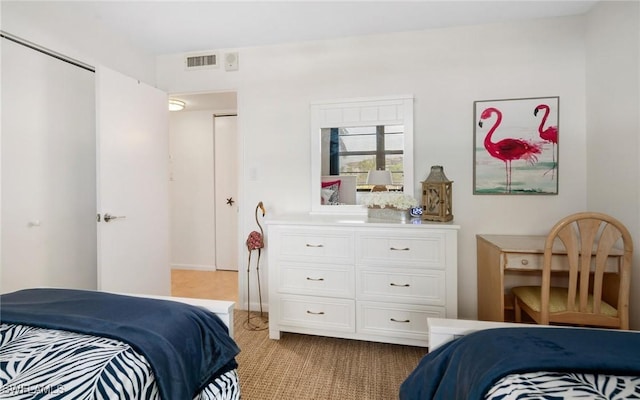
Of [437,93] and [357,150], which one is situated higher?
[437,93]

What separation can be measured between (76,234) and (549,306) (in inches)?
127

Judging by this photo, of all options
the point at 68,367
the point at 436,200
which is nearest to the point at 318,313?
the point at 436,200

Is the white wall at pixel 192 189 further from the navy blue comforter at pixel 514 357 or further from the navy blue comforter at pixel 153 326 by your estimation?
the navy blue comforter at pixel 514 357

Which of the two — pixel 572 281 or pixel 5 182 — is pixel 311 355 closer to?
pixel 572 281

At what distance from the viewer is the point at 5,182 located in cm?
178

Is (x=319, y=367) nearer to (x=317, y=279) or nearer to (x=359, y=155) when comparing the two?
(x=317, y=279)

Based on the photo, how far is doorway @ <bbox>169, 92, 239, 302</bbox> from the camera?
4.06 metres

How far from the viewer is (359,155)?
257 centimetres

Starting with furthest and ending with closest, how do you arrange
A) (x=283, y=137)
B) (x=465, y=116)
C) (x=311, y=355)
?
(x=283, y=137) < (x=465, y=116) < (x=311, y=355)

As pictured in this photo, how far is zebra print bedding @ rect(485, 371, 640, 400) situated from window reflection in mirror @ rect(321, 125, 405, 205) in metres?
1.85

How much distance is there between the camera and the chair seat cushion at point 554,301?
166 centimetres

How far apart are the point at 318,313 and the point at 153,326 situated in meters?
1.35

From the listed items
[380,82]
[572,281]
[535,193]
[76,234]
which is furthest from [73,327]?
[535,193]

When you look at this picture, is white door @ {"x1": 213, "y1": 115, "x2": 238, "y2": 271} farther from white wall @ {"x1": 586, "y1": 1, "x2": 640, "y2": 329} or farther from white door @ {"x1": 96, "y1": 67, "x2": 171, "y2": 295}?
white wall @ {"x1": 586, "y1": 1, "x2": 640, "y2": 329}
